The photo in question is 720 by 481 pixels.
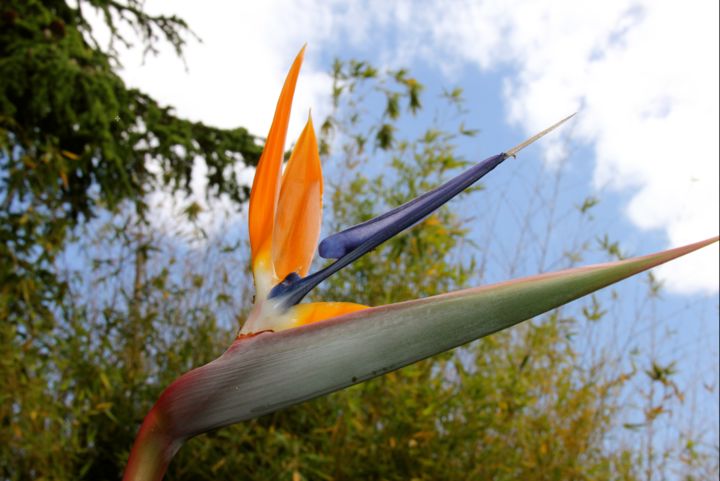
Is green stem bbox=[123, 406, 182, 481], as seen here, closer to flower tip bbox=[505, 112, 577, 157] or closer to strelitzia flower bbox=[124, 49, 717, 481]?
strelitzia flower bbox=[124, 49, 717, 481]

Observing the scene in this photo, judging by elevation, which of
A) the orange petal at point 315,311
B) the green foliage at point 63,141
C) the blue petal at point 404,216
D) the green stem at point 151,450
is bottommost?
the green stem at point 151,450

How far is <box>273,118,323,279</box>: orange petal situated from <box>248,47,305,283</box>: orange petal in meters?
0.03

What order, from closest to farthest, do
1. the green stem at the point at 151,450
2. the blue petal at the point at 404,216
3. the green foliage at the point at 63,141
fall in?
the green stem at the point at 151,450, the blue petal at the point at 404,216, the green foliage at the point at 63,141

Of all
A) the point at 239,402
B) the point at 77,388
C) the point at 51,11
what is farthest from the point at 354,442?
the point at 51,11

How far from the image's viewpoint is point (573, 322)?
2166 millimetres

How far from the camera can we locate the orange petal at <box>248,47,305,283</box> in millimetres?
571

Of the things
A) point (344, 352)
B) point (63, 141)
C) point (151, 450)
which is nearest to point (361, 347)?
point (344, 352)

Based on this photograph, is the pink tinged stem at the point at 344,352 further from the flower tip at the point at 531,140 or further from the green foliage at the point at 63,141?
the green foliage at the point at 63,141

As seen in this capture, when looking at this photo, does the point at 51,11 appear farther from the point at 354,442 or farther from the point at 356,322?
the point at 356,322

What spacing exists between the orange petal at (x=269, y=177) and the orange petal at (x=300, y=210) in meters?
0.03

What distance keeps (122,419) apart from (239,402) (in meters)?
1.84

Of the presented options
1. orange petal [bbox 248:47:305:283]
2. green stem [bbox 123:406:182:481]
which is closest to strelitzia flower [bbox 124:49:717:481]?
green stem [bbox 123:406:182:481]

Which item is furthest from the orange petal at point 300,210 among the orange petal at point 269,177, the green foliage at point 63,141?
the green foliage at point 63,141

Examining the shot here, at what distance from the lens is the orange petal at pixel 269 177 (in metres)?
0.57
